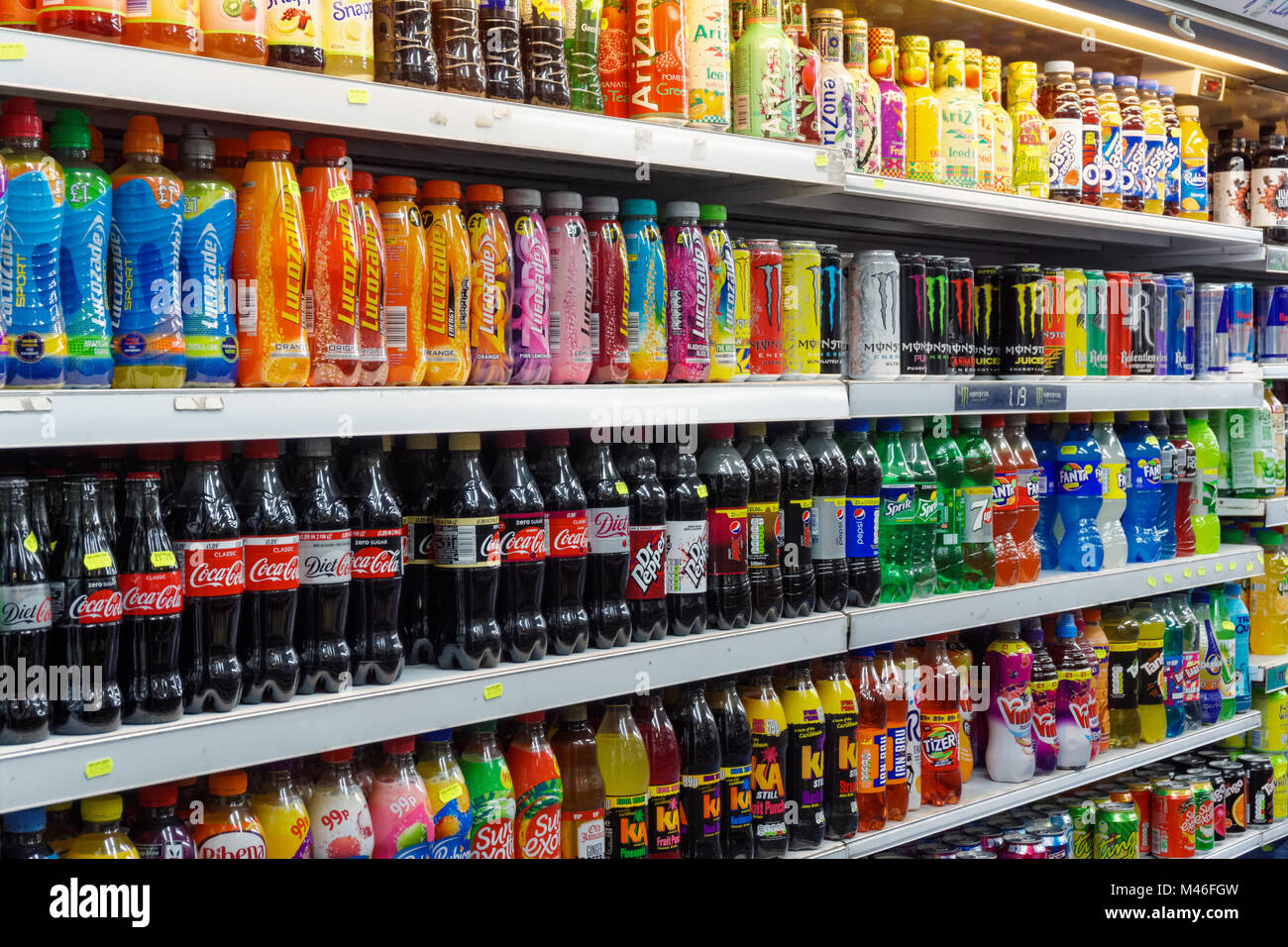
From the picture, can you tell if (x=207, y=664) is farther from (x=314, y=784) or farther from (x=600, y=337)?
(x=600, y=337)

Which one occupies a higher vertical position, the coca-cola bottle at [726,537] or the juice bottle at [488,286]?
the juice bottle at [488,286]

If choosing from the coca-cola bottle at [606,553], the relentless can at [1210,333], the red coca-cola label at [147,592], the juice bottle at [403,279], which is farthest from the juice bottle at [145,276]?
the relentless can at [1210,333]


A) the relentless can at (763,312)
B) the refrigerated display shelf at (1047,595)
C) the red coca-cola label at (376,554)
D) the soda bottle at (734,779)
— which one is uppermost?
the relentless can at (763,312)

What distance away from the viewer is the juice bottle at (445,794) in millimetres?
2062

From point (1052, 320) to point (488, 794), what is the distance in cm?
193

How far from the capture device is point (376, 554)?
79.2 inches

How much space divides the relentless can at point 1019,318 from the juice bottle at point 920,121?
0.39 m

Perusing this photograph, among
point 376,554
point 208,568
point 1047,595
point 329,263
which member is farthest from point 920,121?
point 208,568

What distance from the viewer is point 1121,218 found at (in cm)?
336

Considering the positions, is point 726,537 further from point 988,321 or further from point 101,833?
point 101,833

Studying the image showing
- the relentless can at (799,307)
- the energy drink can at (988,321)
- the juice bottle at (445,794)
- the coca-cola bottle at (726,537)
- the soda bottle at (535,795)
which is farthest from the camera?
the energy drink can at (988,321)

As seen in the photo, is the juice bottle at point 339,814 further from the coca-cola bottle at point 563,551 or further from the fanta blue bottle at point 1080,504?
the fanta blue bottle at point 1080,504

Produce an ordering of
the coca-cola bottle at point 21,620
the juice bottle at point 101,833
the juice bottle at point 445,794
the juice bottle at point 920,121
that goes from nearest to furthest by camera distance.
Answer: the coca-cola bottle at point 21,620
the juice bottle at point 101,833
the juice bottle at point 445,794
the juice bottle at point 920,121

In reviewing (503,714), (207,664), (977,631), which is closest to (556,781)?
(503,714)
